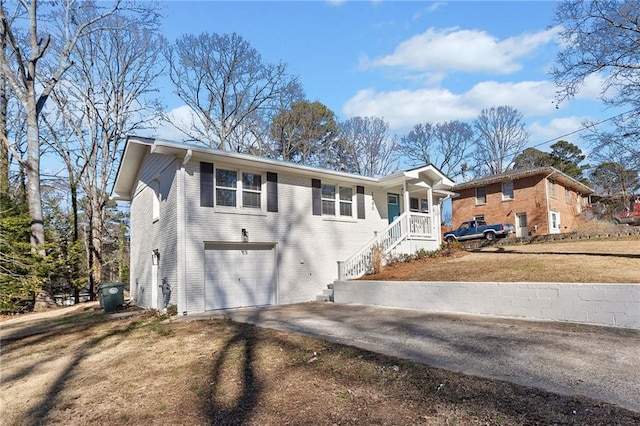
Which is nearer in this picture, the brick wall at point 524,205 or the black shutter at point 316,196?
the black shutter at point 316,196

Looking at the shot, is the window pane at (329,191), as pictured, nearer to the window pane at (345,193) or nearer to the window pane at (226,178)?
the window pane at (345,193)

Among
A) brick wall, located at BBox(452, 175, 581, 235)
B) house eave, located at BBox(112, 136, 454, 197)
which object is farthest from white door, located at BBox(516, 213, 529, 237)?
house eave, located at BBox(112, 136, 454, 197)

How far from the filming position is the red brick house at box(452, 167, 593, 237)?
83.9 ft

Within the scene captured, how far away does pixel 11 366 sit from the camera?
21.7 feet

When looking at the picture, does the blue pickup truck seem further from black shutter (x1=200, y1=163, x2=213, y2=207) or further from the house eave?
black shutter (x1=200, y1=163, x2=213, y2=207)

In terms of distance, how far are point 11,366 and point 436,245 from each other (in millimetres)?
13997

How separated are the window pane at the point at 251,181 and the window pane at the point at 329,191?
9.15 feet

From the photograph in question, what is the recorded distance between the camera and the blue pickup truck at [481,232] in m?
23.5

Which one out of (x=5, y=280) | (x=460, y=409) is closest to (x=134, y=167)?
(x=5, y=280)

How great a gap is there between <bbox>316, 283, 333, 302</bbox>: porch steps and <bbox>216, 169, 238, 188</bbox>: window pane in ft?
15.7

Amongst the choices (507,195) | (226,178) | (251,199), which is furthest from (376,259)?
(507,195)

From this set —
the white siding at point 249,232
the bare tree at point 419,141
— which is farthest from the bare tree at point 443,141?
the white siding at point 249,232

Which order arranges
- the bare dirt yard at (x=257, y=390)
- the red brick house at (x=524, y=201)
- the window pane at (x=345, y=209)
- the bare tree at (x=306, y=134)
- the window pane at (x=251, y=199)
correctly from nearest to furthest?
the bare dirt yard at (x=257, y=390), the window pane at (x=251, y=199), the window pane at (x=345, y=209), the red brick house at (x=524, y=201), the bare tree at (x=306, y=134)

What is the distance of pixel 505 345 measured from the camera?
586 cm
